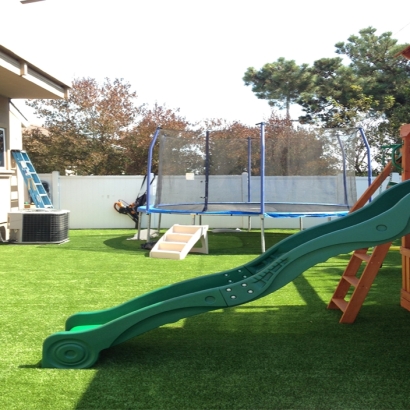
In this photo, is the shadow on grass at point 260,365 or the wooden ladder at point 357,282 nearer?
the shadow on grass at point 260,365

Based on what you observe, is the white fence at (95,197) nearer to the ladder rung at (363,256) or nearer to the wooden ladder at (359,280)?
the wooden ladder at (359,280)

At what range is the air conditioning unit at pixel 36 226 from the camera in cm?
1112

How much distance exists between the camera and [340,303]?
509cm

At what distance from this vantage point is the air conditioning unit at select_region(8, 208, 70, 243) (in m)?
11.1

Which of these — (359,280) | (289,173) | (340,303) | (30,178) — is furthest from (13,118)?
(359,280)

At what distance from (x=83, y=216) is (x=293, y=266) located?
12153 mm

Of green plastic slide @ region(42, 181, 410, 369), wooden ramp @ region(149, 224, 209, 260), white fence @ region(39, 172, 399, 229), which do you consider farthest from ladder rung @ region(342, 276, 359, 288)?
white fence @ region(39, 172, 399, 229)

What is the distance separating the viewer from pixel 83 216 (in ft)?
49.6

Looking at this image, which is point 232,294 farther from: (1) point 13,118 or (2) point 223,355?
(1) point 13,118

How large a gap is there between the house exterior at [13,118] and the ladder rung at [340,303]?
21.6ft

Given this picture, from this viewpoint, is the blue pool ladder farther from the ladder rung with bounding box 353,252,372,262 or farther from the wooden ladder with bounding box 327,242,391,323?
the ladder rung with bounding box 353,252,372,262

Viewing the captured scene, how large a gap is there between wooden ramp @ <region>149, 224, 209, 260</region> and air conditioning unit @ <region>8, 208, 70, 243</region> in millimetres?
2532

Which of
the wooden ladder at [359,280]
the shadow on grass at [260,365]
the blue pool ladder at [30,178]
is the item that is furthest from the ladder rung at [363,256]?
the blue pool ladder at [30,178]

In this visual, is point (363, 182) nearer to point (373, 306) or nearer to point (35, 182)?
point (35, 182)
